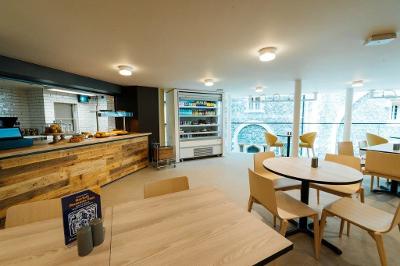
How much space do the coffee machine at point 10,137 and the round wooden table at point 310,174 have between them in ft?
10.4

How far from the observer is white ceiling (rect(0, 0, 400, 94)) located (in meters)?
1.34

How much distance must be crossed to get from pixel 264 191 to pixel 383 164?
217 centimetres

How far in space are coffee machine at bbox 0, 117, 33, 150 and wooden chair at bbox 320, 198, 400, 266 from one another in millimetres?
3620

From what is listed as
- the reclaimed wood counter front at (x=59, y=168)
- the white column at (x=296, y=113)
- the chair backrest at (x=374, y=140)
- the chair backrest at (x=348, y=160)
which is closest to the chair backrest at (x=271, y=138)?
the white column at (x=296, y=113)

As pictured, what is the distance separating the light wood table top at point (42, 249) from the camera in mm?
721

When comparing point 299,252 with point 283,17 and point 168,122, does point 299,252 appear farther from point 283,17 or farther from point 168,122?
point 168,122

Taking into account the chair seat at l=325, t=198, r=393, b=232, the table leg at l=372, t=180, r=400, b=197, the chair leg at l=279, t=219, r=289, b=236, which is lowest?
the table leg at l=372, t=180, r=400, b=197

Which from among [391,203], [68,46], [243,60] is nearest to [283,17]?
[243,60]

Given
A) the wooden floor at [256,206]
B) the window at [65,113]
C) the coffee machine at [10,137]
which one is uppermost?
the window at [65,113]

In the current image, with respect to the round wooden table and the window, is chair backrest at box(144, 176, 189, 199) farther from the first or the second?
the window

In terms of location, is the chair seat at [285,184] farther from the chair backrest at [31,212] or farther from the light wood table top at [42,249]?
the chair backrest at [31,212]

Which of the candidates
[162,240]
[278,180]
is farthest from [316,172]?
[162,240]

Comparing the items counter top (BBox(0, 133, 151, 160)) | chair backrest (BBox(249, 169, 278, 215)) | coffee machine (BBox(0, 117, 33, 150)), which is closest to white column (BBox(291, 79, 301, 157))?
chair backrest (BBox(249, 169, 278, 215))

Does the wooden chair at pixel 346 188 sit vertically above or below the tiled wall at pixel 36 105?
below
